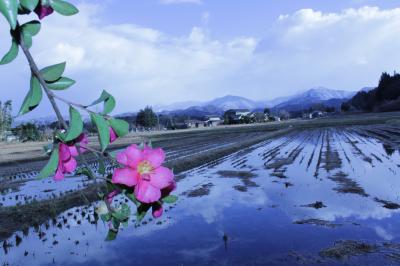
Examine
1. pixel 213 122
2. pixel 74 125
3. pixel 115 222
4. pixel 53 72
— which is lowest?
pixel 213 122

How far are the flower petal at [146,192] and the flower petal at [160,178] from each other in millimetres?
11

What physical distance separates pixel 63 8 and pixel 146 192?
0.38 meters

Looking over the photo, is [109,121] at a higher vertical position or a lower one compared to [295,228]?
higher

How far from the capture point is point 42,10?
83cm

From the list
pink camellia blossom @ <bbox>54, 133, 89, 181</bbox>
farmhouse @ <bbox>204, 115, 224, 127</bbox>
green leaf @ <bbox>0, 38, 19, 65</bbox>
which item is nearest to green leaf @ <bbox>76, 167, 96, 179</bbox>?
pink camellia blossom @ <bbox>54, 133, 89, 181</bbox>

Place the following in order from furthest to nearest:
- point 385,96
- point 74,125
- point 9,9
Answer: point 385,96 < point 74,125 < point 9,9

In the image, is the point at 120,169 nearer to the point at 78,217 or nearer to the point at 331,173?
the point at 78,217

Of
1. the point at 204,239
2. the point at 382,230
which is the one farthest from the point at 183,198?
the point at 382,230

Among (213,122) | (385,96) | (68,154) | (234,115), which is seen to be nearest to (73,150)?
(68,154)

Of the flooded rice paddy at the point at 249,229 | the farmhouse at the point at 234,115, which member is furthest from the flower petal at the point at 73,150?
the farmhouse at the point at 234,115

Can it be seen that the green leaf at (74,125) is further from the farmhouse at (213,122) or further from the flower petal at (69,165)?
the farmhouse at (213,122)

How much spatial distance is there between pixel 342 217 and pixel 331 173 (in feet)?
20.3

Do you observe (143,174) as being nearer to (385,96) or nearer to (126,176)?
(126,176)

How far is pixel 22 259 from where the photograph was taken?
321 inches
